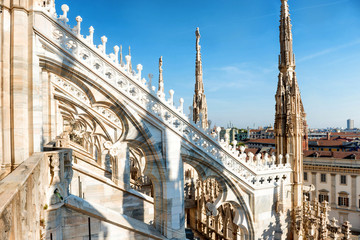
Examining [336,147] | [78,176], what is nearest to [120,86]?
[78,176]

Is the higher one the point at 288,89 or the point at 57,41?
the point at 57,41

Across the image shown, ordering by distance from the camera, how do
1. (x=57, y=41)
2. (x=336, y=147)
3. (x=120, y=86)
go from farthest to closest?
(x=336, y=147), (x=120, y=86), (x=57, y=41)

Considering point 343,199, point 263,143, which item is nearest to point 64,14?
point 343,199

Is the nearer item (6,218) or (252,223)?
(6,218)

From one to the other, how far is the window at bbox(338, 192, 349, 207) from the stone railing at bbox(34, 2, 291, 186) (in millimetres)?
37604

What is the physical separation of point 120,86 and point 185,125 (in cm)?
240

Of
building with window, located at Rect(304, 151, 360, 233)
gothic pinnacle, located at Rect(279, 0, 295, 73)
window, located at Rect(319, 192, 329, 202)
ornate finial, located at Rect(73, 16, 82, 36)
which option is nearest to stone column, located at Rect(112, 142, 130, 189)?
ornate finial, located at Rect(73, 16, 82, 36)

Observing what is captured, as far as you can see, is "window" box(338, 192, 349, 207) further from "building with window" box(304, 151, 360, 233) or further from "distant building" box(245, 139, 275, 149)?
"distant building" box(245, 139, 275, 149)

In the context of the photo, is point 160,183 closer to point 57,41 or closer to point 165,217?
point 165,217

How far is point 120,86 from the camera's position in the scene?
24.1 ft

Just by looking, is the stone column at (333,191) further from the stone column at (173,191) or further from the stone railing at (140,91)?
the stone column at (173,191)

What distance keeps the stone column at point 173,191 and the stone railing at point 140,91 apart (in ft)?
1.42

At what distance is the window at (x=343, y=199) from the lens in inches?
1538

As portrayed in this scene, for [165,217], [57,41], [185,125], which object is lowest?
[165,217]
